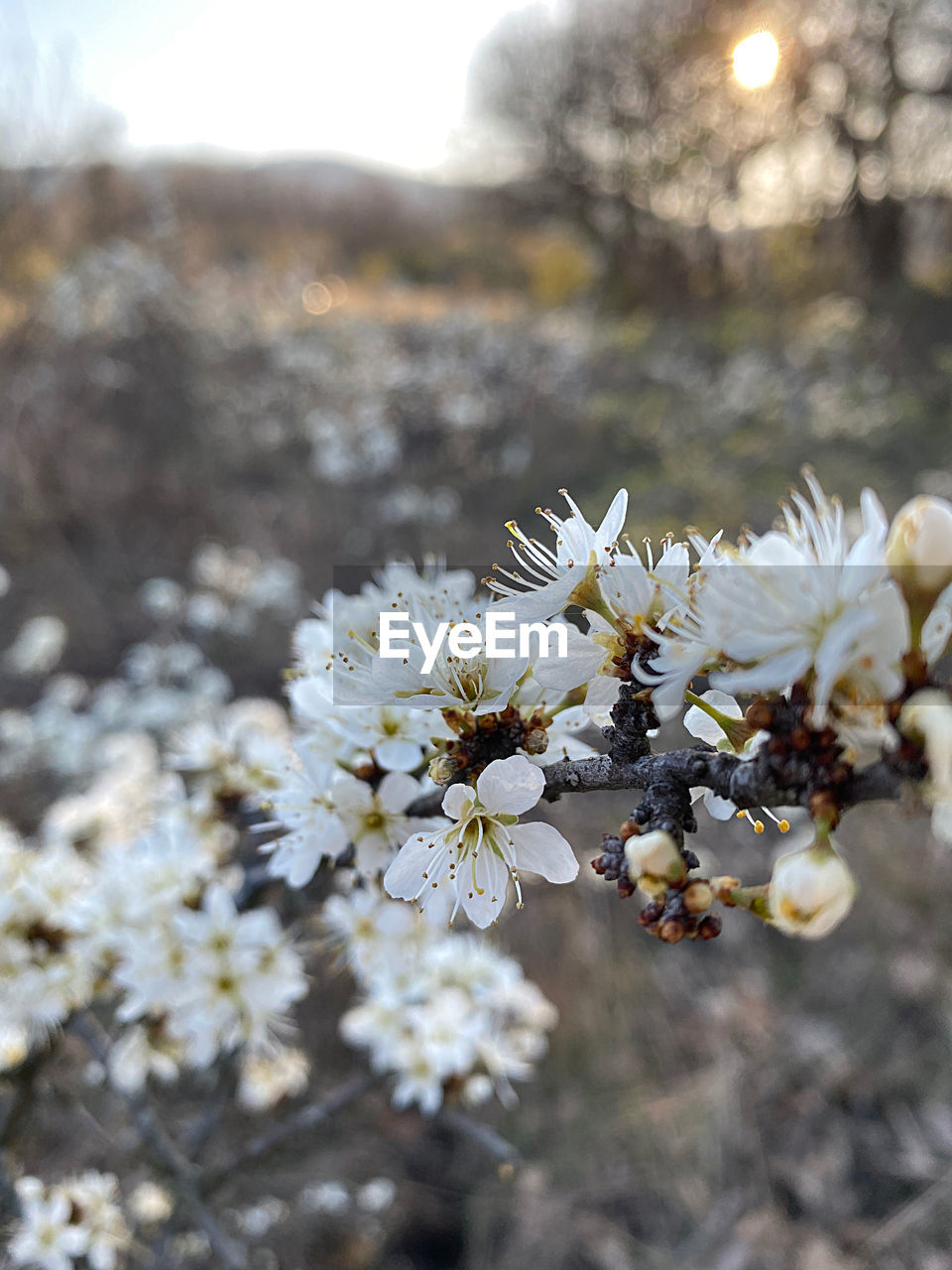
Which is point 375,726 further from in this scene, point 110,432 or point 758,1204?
point 110,432

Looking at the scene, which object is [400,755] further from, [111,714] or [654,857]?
[111,714]

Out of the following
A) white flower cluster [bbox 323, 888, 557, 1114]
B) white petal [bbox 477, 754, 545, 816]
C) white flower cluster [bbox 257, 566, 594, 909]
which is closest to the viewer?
white petal [bbox 477, 754, 545, 816]

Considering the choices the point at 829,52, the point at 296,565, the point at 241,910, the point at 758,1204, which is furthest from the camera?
the point at 829,52

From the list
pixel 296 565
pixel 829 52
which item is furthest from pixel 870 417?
pixel 829 52

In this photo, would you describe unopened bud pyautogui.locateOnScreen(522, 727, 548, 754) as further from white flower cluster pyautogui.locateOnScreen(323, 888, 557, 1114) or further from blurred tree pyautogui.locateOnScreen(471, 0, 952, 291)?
blurred tree pyautogui.locateOnScreen(471, 0, 952, 291)

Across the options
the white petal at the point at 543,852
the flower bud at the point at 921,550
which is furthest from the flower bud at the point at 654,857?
the flower bud at the point at 921,550

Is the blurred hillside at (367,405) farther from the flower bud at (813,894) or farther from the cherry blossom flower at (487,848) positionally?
the flower bud at (813,894)

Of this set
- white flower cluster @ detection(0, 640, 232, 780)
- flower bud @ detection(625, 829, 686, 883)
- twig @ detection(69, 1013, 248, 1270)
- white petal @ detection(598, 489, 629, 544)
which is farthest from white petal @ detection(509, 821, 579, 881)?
white flower cluster @ detection(0, 640, 232, 780)

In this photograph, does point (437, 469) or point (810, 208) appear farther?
point (810, 208)
